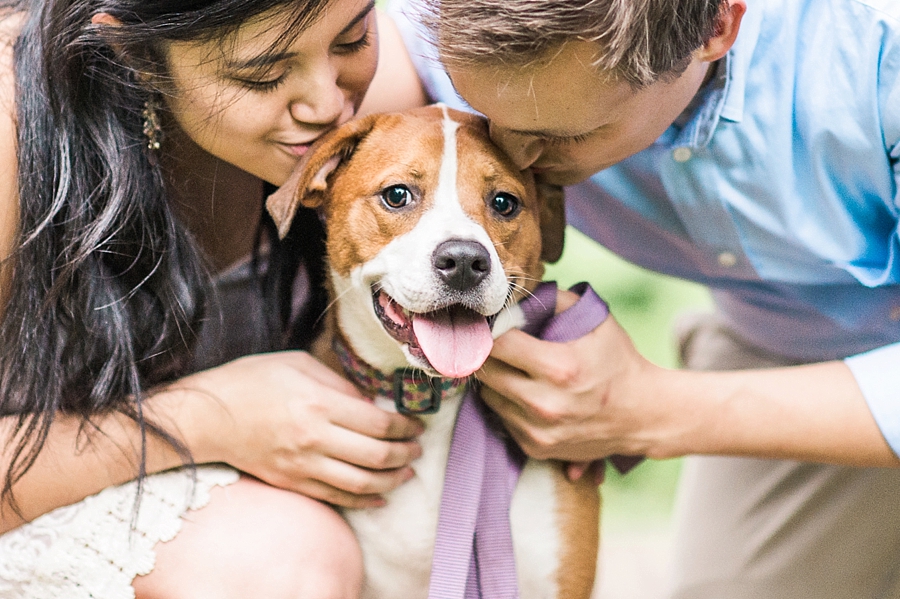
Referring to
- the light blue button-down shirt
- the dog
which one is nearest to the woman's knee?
the dog

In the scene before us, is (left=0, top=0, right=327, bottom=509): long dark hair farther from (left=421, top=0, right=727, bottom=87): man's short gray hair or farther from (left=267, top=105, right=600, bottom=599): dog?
(left=421, top=0, right=727, bottom=87): man's short gray hair

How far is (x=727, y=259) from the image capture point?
5.72 feet

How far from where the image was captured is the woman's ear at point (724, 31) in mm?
1296

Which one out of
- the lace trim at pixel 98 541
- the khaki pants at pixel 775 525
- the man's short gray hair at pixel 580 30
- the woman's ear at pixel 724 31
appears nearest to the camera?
the man's short gray hair at pixel 580 30

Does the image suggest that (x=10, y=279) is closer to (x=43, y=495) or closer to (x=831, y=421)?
(x=43, y=495)

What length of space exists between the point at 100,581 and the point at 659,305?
207cm

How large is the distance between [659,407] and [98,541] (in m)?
0.92

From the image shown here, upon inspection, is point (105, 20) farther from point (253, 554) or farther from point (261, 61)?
point (253, 554)

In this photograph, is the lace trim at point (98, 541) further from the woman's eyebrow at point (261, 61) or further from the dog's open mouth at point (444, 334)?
the woman's eyebrow at point (261, 61)

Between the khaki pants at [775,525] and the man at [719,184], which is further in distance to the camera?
the khaki pants at [775,525]

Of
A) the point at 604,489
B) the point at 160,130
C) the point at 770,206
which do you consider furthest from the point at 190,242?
the point at 604,489

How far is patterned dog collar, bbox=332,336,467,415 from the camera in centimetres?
151

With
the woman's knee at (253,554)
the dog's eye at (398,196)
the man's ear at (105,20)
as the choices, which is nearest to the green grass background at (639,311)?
the dog's eye at (398,196)

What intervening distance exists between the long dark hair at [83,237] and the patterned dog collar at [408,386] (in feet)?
1.05
